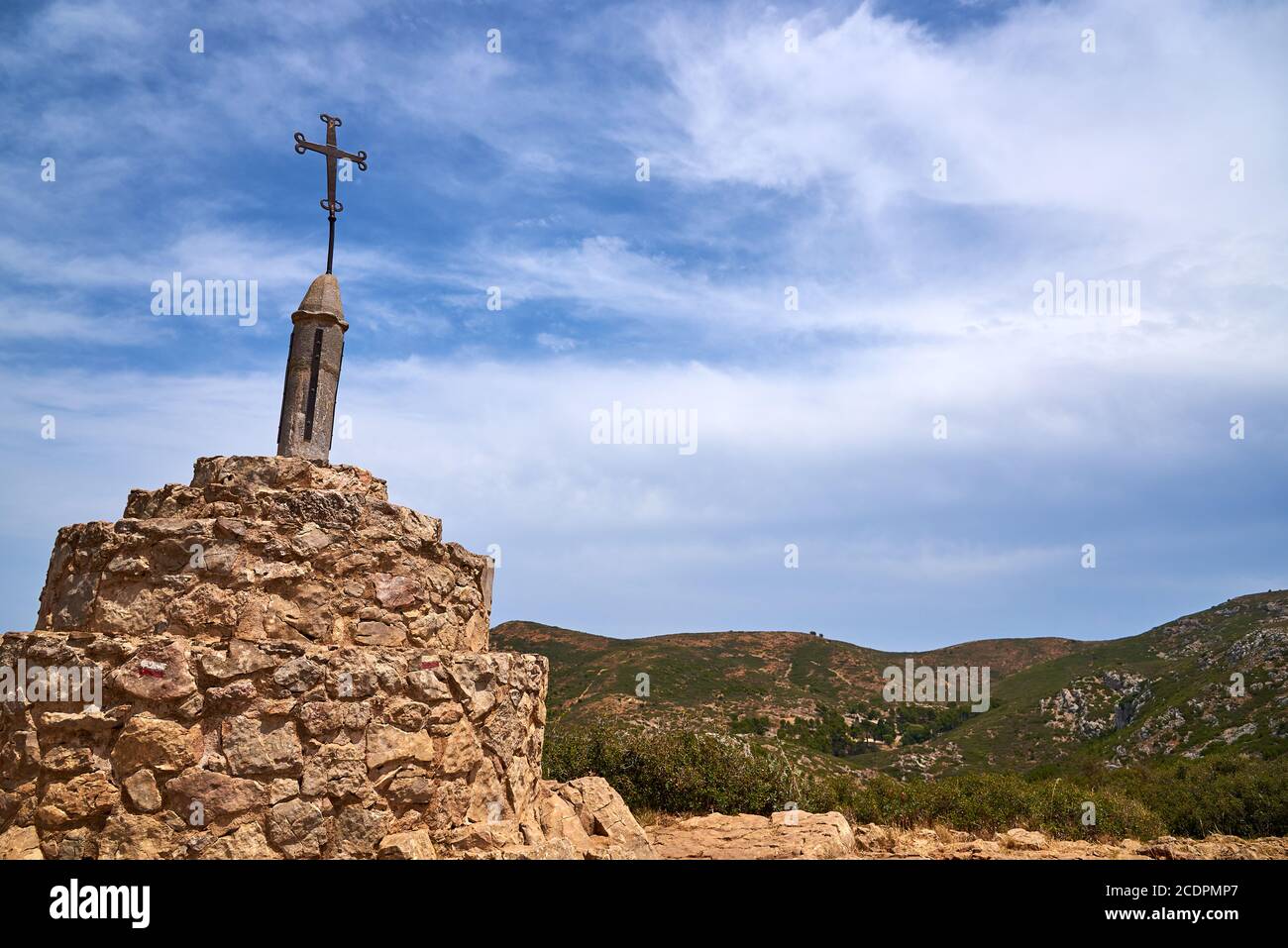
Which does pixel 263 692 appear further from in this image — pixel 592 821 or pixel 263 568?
pixel 592 821

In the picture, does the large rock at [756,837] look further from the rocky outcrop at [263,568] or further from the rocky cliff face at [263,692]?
the rocky outcrop at [263,568]

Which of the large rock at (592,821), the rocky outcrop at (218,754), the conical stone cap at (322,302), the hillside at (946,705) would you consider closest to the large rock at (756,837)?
the large rock at (592,821)

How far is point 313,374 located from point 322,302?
744 mm

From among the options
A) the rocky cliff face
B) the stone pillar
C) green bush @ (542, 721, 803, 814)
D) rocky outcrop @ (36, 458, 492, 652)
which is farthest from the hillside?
the stone pillar

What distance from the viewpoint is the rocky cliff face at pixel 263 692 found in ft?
20.5

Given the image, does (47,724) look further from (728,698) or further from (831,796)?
(728,698)

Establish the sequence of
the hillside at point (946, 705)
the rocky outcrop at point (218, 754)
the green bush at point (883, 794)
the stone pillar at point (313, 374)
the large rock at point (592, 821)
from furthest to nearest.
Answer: the hillside at point (946, 705) < the green bush at point (883, 794) < the stone pillar at point (313, 374) < the large rock at point (592, 821) < the rocky outcrop at point (218, 754)

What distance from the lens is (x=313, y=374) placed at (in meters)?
8.61

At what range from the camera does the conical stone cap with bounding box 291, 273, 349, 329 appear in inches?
342

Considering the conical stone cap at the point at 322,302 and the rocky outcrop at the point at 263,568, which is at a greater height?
the conical stone cap at the point at 322,302

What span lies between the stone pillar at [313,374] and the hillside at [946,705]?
28.7 ft

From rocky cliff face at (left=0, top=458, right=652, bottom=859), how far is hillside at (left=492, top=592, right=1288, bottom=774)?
27.1 feet
